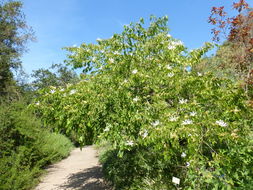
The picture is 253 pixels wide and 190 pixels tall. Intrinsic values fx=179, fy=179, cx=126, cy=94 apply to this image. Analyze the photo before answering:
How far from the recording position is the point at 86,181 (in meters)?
5.57

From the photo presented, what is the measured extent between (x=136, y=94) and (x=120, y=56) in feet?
2.93

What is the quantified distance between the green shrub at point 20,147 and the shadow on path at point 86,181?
44.1 inches

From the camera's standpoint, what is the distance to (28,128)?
22.3 feet

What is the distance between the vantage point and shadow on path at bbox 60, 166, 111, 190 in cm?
500

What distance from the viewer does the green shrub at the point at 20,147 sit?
4742mm

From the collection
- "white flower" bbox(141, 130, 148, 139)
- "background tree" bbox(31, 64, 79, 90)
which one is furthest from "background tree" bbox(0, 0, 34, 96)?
"white flower" bbox(141, 130, 148, 139)

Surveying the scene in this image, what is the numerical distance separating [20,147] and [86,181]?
2540 mm

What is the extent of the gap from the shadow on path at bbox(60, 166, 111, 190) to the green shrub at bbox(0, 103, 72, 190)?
3.68 feet

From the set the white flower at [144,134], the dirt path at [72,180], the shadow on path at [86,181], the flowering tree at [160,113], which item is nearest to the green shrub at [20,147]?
the dirt path at [72,180]

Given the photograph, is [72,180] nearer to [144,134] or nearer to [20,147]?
[20,147]

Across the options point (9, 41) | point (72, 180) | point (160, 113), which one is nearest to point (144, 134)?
point (160, 113)

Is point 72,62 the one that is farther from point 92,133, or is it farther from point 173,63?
point 173,63

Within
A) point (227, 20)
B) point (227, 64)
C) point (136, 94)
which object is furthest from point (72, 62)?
point (227, 64)

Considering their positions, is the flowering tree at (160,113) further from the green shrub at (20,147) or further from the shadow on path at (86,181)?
the green shrub at (20,147)
